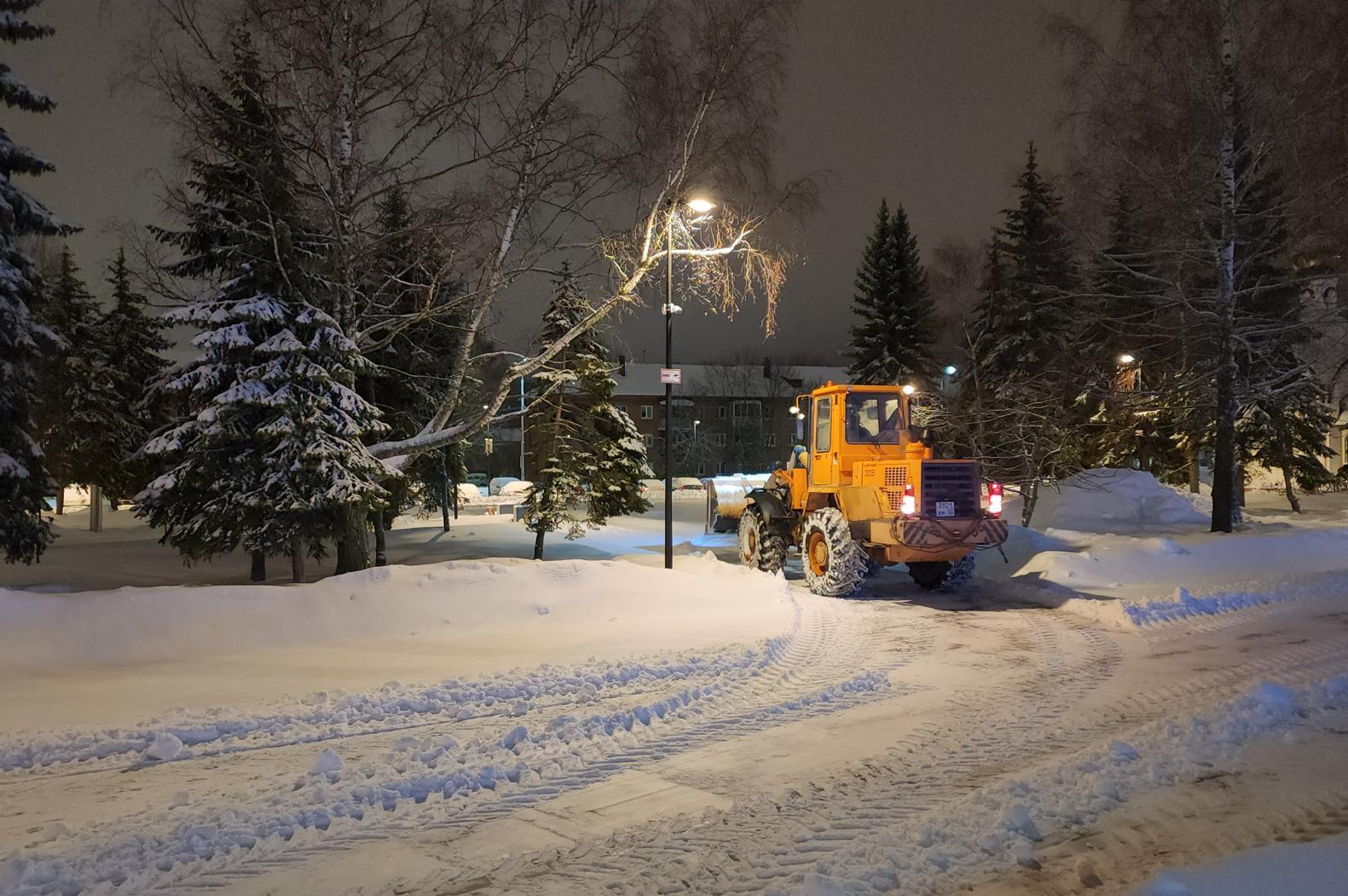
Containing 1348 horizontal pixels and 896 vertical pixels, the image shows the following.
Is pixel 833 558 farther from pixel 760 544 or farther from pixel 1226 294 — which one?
pixel 1226 294

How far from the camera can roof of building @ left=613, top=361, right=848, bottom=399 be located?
8600 cm

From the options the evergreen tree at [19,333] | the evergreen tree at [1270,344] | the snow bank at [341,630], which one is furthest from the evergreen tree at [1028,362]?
the evergreen tree at [19,333]

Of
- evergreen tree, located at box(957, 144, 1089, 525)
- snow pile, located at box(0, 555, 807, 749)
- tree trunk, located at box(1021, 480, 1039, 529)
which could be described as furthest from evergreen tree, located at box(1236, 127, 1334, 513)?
snow pile, located at box(0, 555, 807, 749)

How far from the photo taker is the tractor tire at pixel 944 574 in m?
14.4

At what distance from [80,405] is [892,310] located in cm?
3256

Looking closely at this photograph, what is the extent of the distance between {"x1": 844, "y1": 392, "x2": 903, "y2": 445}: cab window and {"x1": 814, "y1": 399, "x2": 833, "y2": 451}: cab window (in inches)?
14.7

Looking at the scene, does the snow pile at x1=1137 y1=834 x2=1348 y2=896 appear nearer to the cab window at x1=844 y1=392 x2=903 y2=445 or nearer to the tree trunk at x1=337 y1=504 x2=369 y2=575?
the cab window at x1=844 y1=392 x2=903 y2=445

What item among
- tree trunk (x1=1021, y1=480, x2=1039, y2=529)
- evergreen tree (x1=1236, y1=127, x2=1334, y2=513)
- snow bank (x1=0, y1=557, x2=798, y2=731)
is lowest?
snow bank (x1=0, y1=557, x2=798, y2=731)

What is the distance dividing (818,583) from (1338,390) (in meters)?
30.1

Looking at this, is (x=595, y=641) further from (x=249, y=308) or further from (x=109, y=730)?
(x=249, y=308)

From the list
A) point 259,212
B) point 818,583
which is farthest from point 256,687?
point 259,212

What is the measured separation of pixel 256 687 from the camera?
7520mm

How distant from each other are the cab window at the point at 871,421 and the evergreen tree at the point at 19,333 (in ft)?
48.4

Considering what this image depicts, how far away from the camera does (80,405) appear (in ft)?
106
